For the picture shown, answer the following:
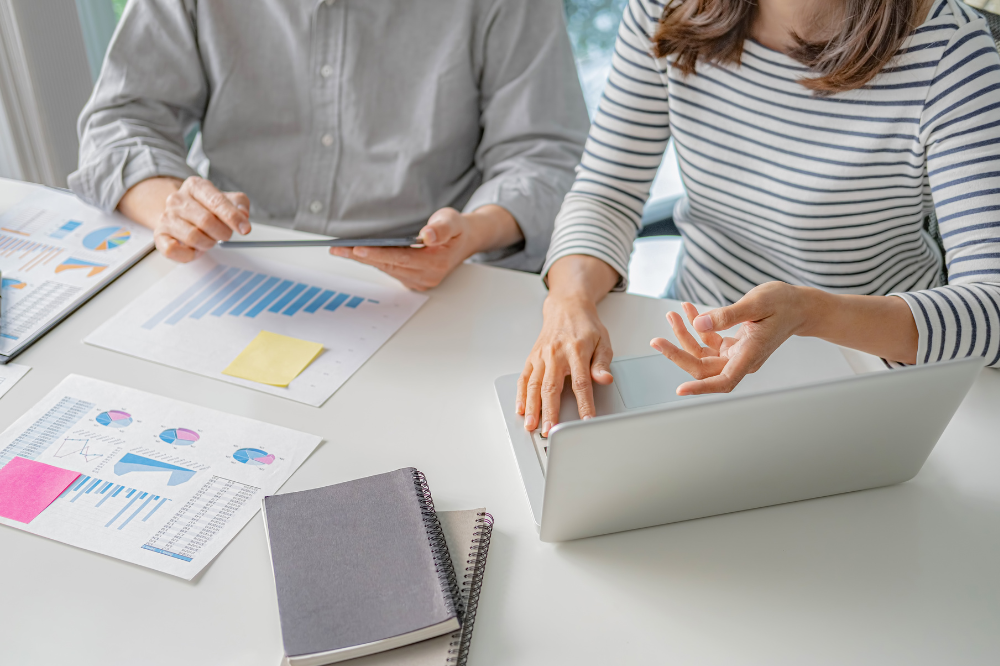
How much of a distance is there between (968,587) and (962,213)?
44 centimetres

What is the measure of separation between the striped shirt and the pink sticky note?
62 cm

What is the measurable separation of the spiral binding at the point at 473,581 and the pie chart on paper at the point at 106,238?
28.9 inches

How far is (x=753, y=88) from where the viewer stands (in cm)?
102

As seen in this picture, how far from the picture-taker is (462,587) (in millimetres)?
623

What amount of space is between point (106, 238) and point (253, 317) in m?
0.31

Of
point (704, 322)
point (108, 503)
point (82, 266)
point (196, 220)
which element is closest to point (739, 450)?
point (704, 322)

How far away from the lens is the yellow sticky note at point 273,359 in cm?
86

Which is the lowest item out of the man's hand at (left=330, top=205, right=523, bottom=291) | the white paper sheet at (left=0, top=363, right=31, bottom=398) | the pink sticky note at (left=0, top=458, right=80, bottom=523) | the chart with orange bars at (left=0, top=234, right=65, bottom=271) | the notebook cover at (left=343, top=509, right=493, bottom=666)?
the white paper sheet at (left=0, top=363, right=31, bottom=398)

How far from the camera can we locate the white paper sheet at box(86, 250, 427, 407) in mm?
880

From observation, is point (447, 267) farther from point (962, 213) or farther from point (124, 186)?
point (962, 213)

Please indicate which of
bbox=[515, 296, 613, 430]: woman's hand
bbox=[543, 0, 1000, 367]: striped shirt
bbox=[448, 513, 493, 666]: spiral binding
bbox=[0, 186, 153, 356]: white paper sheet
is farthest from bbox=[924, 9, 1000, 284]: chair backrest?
bbox=[0, 186, 153, 356]: white paper sheet

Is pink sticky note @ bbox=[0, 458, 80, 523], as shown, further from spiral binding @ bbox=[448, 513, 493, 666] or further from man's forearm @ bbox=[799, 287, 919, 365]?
man's forearm @ bbox=[799, 287, 919, 365]

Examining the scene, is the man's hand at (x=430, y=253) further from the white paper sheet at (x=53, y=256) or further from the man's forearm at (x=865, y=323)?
the man's forearm at (x=865, y=323)

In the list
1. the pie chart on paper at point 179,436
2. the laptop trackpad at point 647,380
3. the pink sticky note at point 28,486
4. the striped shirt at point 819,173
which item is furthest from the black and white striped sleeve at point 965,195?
the pink sticky note at point 28,486
